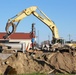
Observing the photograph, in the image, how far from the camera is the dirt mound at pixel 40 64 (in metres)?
27.0

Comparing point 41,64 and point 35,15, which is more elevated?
point 35,15

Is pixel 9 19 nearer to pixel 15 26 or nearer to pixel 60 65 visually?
pixel 15 26

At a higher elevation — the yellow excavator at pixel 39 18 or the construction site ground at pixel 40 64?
the yellow excavator at pixel 39 18

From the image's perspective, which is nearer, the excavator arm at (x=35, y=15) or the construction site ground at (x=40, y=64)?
the construction site ground at (x=40, y=64)

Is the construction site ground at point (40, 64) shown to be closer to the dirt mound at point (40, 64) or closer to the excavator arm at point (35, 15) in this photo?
the dirt mound at point (40, 64)

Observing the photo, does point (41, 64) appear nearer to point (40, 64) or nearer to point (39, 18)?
point (40, 64)

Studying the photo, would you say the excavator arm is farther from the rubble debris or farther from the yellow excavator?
the rubble debris

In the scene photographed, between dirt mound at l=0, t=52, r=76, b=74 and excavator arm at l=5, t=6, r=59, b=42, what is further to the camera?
excavator arm at l=5, t=6, r=59, b=42

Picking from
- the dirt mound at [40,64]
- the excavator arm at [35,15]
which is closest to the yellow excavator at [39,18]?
the excavator arm at [35,15]

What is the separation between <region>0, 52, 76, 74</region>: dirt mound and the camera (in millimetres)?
27013

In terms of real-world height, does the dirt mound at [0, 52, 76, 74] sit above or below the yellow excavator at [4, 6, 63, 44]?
below

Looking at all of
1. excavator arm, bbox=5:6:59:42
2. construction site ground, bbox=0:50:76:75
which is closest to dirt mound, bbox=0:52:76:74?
construction site ground, bbox=0:50:76:75

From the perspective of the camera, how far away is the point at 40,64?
2816 centimetres

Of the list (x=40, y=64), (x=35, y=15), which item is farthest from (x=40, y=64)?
(x=35, y=15)
